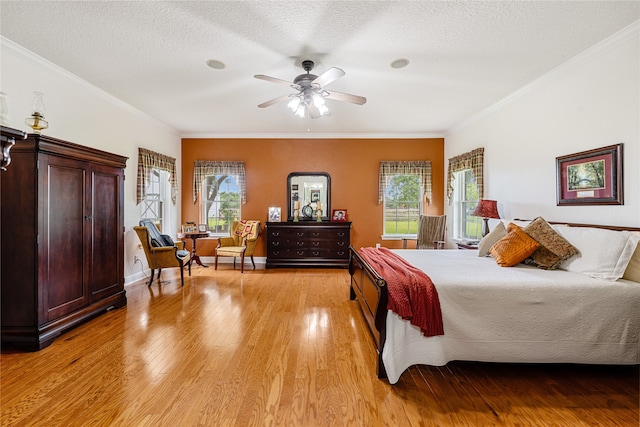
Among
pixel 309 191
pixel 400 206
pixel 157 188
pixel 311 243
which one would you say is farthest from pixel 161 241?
pixel 400 206

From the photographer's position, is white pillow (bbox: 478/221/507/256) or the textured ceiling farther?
white pillow (bbox: 478/221/507/256)

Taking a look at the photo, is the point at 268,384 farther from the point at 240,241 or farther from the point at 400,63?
the point at 240,241

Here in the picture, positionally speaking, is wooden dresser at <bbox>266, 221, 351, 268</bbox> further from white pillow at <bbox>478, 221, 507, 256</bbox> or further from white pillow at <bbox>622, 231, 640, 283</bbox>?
white pillow at <bbox>622, 231, 640, 283</bbox>

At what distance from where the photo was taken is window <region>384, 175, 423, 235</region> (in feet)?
19.7

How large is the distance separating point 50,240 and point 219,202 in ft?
11.7

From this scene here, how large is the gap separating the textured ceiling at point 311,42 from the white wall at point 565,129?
199 millimetres

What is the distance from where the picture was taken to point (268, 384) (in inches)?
78.2

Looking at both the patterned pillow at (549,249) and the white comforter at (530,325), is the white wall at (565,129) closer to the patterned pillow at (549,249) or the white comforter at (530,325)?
the patterned pillow at (549,249)

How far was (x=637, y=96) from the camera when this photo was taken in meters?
2.39

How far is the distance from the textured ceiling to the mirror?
2.24m

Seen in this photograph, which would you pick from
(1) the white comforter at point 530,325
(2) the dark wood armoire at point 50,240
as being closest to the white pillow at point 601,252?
(1) the white comforter at point 530,325

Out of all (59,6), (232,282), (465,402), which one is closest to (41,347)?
(232,282)

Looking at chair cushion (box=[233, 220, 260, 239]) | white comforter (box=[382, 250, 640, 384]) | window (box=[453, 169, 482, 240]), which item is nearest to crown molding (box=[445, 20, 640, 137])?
window (box=[453, 169, 482, 240])

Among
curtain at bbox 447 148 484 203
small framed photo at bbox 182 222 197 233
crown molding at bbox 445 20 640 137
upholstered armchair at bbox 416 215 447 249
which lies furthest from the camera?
small framed photo at bbox 182 222 197 233
